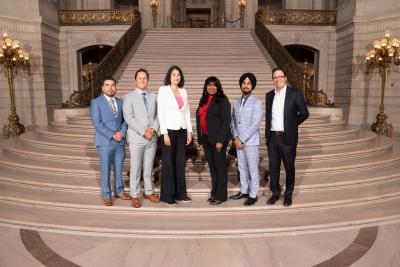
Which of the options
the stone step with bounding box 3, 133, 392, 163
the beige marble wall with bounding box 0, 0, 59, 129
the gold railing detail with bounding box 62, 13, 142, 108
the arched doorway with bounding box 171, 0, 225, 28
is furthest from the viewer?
the arched doorway with bounding box 171, 0, 225, 28

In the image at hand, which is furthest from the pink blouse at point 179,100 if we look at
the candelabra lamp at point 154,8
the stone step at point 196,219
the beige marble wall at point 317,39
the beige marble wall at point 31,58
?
the candelabra lamp at point 154,8

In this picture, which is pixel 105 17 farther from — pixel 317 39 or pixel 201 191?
pixel 201 191

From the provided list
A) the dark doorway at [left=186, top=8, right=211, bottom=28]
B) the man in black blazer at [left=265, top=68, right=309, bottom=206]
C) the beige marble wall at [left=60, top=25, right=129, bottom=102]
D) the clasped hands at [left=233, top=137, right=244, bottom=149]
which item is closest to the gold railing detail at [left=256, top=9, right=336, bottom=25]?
the beige marble wall at [left=60, top=25, right=129, bottom=102]

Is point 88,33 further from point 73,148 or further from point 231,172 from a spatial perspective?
point 231,172

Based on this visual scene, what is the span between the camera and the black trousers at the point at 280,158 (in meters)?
4.14

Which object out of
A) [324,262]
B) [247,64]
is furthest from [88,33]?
[324,262]

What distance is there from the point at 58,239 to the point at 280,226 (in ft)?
8.55

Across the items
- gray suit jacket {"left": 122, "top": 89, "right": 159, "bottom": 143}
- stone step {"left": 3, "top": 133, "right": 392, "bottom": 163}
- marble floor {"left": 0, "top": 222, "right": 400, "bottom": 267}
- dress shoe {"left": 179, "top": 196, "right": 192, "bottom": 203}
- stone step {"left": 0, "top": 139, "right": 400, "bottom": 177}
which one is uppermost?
gray suit jacket {"left": 122, "top": 89, "right": 159, "bottom": 143}

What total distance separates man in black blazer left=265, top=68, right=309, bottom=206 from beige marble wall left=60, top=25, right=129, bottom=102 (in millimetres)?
13800

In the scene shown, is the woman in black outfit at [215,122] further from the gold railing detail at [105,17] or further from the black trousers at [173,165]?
the gold railing detail at [105,17]

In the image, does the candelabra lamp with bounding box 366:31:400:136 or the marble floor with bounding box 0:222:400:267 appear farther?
the candelabra lamp with bounding box 366:31:400:136

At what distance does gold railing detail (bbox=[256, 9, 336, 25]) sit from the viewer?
15984 millimetres

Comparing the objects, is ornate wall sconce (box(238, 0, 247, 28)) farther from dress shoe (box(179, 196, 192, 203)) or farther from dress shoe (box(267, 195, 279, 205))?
dress shoe (box(179, 196, 192, 203))

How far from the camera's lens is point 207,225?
3969mm
